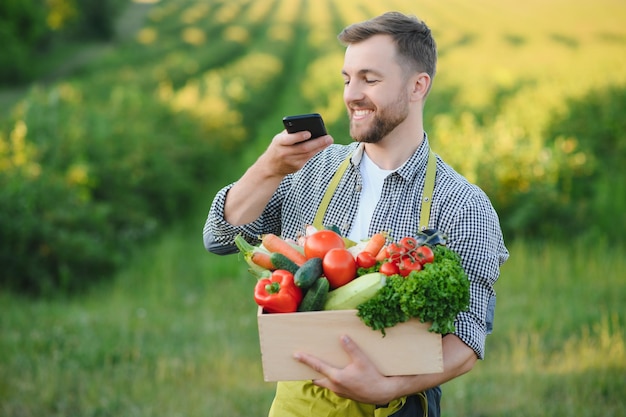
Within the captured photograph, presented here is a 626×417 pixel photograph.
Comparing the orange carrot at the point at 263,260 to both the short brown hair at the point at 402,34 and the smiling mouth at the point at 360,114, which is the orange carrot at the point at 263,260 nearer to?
the smiling mouth at the point at 360,114

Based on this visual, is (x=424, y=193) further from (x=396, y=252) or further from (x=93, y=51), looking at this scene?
(x=93, y=51)

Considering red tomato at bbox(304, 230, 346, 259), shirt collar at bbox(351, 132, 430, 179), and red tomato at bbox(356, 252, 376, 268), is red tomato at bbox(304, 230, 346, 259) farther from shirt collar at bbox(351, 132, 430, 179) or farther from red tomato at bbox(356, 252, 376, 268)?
shirt collar at bbox(351, 132, 430, 179)

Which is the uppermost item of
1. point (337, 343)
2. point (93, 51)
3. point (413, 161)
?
point (413, 161)

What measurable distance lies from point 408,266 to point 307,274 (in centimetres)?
31

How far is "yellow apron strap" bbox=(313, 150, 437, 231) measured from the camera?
9.21 ft

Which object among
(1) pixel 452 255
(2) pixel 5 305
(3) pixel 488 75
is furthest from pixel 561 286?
(3) pixel 488 75

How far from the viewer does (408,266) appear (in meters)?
2.45

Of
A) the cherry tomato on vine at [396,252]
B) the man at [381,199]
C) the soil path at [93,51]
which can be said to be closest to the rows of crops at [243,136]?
the soil path at [93,51]

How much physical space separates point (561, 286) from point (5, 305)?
601 centimetres

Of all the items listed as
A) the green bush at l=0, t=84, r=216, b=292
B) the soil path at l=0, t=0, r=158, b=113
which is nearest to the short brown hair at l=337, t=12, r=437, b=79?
the green bush at l=0, t=84, r=216, b=292

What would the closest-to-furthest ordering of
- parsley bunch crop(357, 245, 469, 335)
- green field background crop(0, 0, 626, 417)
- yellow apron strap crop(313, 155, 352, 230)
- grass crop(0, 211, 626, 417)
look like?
parsley bunch crop(357, 245, 469, 335), yellow apron strap crop(313, 155, 352, 230), grass crop(0, 211, 626, 417), green field background crop(0, 0, 626, 417)

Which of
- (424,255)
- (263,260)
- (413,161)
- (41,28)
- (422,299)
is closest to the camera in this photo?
Result: (422,299)

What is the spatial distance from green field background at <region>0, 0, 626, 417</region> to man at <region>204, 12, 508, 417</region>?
2960mm

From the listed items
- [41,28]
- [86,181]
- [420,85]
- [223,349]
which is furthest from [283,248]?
[41,28]
